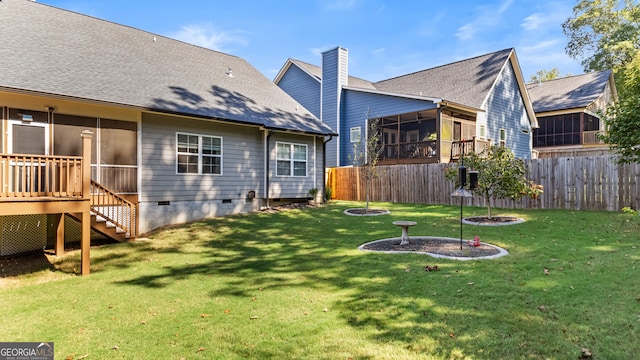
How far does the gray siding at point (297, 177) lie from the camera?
1425cm

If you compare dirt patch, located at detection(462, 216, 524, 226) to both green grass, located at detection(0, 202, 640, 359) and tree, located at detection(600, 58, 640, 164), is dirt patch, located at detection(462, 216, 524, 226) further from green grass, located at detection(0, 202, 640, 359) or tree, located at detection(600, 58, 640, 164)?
tree, located at detection(600, 58, 640, 164)

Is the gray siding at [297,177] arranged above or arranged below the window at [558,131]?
below

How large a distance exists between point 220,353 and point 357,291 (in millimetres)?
2078

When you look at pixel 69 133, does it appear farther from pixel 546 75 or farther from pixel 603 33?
pixel 546 75

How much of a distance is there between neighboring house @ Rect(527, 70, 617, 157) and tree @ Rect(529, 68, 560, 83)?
2305 cm

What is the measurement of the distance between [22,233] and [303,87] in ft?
57.7

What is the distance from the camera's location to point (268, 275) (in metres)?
6.16

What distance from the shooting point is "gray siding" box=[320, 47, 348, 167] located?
2116 centimetres

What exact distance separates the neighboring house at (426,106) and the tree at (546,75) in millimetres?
32708

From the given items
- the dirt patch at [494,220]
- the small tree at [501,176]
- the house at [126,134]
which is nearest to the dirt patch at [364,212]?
the house at [126,134]

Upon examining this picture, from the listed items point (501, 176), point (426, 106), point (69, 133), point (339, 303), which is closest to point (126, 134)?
point (69, 133)

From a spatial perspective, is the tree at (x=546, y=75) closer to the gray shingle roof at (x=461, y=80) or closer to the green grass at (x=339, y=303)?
the gray shingle roof at (x=461, y=80)

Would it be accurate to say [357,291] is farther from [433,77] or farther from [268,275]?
[433,77]

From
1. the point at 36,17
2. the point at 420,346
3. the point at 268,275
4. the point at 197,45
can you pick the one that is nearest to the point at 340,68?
the point at 197,45
